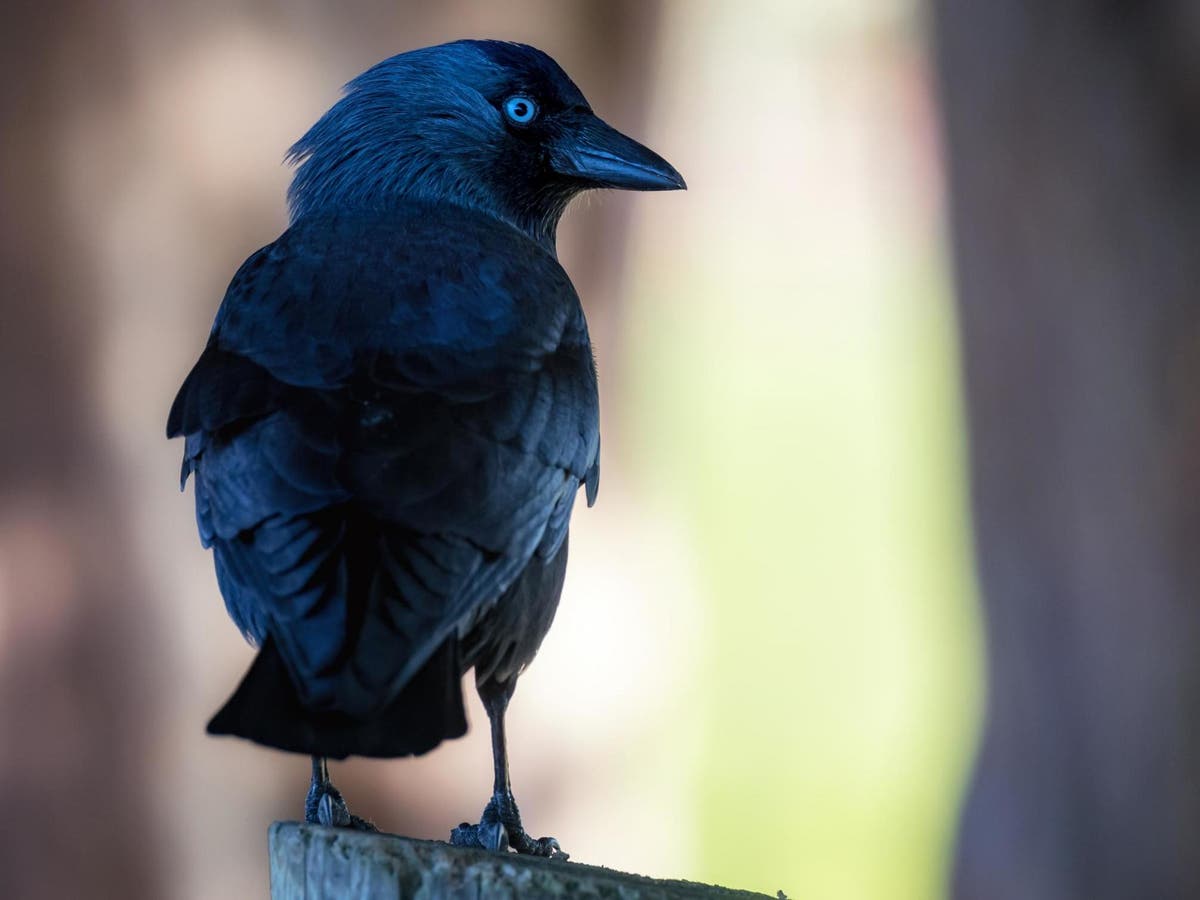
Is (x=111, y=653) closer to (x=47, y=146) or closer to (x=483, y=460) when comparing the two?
(x=47, y=146)

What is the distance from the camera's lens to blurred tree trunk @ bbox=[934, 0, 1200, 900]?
4820 mm

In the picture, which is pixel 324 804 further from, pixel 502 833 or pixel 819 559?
pixel 819 559

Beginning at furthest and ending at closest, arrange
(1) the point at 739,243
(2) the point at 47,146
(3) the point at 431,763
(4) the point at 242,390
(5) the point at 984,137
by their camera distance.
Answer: (1) the point at 739,243 → (5) the point at 984,137 → (3) the point at 431,763 → (2) the point at 47,146 → (4) the point at 242,390

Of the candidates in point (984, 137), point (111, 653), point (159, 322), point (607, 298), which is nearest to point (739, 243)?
point (607, 298)

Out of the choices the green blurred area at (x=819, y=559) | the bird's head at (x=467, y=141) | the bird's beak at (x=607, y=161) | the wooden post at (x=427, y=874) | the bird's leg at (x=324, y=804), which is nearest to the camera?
the wooden post at (x=427, y=874)

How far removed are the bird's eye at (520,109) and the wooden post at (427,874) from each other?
69.1 inches

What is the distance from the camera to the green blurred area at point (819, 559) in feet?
17.4

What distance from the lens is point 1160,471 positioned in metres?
4.79

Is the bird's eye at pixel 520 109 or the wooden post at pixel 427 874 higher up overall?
the bird's eye at pixel 520 109

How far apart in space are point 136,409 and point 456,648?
8.89ft

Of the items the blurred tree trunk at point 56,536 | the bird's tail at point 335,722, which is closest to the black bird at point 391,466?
the bird's tail at point 335,722

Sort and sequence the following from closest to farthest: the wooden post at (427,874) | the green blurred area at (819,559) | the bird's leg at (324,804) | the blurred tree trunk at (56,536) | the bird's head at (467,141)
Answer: the wooden post at (427,874) < the bird's leg at (324,804) < the bird's head at (467,141) < the blurred tree trunk at (56,536) < the green blurred area at (819,559)

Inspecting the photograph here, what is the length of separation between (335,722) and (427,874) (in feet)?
0.91

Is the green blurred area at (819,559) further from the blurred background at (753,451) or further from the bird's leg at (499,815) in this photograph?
the bird's leg at (499,815)
